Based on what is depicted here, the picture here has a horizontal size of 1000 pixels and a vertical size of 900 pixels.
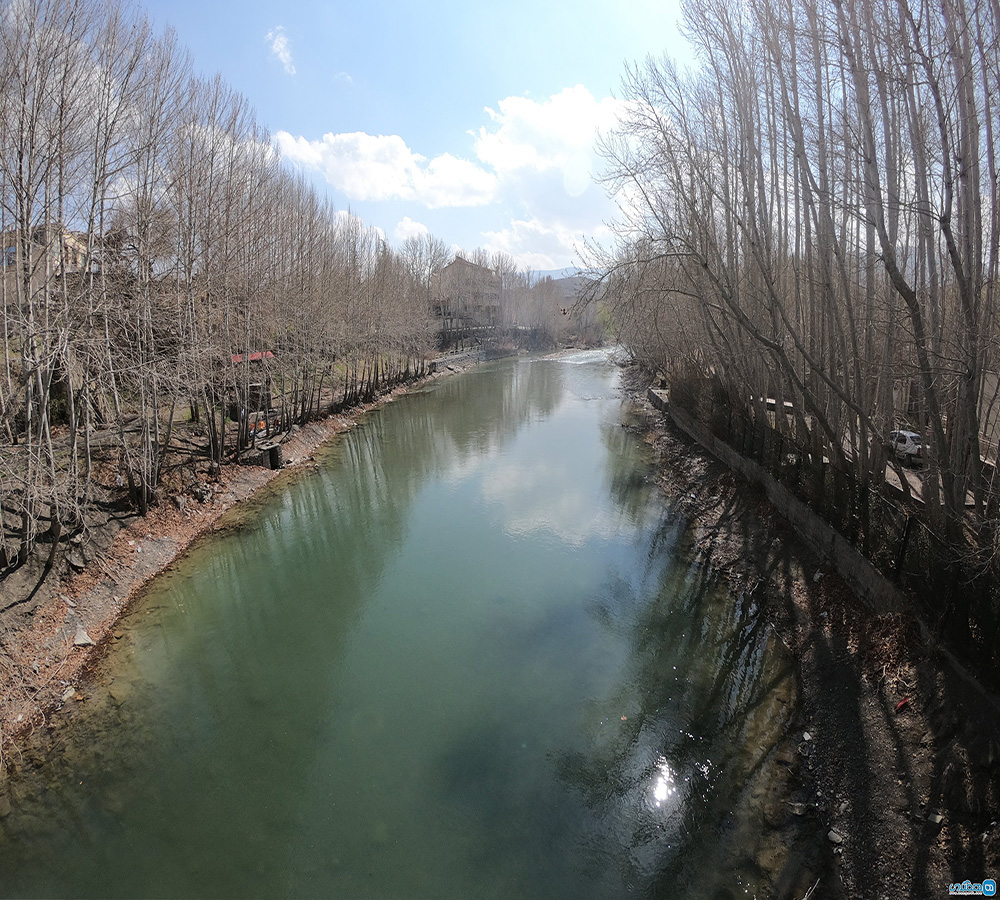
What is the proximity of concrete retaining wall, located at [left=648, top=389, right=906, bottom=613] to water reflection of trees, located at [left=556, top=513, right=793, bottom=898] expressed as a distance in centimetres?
145

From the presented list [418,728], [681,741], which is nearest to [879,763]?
[681,741]

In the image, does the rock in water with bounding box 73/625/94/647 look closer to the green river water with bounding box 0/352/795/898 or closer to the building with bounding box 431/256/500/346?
the green river water with bounding box 0/352/795/898

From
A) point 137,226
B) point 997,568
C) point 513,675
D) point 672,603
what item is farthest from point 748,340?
point 137,226

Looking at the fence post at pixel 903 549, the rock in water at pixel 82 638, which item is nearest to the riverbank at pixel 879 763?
the fence post at pixel 903 549

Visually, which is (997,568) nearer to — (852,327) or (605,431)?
(852,327)

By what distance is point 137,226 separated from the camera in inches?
395

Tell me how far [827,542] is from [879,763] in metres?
4.47

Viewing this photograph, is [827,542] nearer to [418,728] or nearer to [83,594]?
[418,728]

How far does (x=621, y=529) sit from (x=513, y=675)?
18.0ft

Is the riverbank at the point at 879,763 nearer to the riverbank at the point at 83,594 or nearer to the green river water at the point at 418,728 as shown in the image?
the green river water at the point at 418,728

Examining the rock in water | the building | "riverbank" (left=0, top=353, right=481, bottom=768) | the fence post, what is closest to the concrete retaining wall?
the fence post

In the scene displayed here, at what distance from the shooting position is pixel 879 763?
529cm

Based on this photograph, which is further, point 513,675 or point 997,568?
point 513,675

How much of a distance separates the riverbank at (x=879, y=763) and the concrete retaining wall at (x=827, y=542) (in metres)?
0.21
